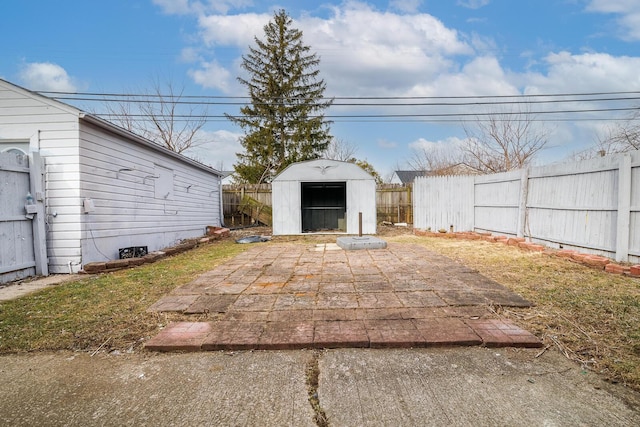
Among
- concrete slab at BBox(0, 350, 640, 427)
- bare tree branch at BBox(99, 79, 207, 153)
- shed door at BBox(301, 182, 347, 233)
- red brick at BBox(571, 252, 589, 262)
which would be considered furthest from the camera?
bare tree branch at BBox(99, 79, 207, 153)

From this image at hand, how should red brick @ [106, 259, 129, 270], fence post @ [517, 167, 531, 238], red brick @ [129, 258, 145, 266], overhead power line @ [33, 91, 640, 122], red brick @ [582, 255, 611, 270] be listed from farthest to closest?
overhead power line @ [33, 91, 640, 122]
fence post @ [517, 167, 531, 238]
red brick @ [129, 258, 145, 266]
red brick @ [106, 259, 129, 270]
red brick @ [582, 255, 611, 270]

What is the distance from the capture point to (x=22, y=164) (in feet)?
14.7

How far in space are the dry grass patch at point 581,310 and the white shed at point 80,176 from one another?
236 inches

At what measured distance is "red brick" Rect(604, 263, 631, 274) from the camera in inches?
157

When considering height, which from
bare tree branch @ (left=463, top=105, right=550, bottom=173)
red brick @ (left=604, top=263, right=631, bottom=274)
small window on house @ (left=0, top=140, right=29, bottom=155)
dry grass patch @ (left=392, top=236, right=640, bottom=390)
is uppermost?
bare tree branch @ (left=463, top=105, right=550, bottom=173)

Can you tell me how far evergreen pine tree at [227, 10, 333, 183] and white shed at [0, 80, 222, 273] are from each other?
10.4 m

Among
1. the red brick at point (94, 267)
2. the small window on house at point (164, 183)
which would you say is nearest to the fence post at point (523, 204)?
the red brick at point (94, 267)

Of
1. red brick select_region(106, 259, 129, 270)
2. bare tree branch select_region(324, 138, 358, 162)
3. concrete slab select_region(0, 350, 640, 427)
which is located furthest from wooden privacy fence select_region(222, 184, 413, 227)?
concrete slab select_region(0, 350, 640, 427)

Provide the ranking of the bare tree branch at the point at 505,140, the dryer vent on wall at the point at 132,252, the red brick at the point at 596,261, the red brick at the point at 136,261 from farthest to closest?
the bare tree branch at the point at 505,140
the dryer vent on wall at the point at 132,252
the red brick at the point at 136,261
the red brick at the point at 596,261

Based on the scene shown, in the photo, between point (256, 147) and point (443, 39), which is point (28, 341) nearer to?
point (443, 39)

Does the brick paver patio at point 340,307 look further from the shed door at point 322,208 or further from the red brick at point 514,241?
the shed door at point 322,208

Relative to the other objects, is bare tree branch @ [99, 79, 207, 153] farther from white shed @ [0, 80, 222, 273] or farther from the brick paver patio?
the brick paver patio

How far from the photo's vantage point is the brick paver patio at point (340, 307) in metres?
2.22

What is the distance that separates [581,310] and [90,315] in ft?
14.7
